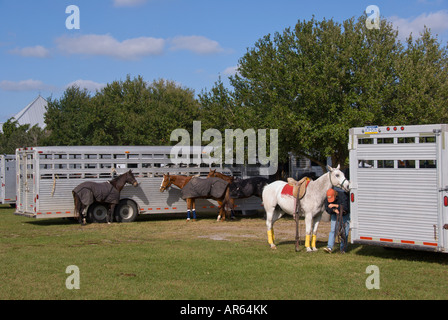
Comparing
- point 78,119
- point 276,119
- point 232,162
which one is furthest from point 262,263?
point 78,119

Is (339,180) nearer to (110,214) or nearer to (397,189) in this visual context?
(397,189)

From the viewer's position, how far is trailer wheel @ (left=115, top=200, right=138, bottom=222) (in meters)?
20.0

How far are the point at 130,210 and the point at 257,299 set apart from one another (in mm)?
13292

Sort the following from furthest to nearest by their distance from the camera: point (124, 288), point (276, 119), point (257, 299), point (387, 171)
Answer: point (276, 119), point (387, 171), point (124, 288), point (257, 299)

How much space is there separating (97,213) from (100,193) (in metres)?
1.20

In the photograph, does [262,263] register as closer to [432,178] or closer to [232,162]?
[432,178]

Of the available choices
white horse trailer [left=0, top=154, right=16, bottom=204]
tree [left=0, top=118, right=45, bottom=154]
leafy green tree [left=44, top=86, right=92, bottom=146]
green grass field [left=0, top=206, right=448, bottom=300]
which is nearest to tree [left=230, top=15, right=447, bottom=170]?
green grass field [left=0, top=206, right=448, bottom=300]

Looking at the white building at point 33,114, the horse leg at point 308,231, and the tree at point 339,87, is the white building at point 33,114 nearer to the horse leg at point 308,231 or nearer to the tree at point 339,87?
the tree at point 339,87

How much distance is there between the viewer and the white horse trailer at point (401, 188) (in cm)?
1030

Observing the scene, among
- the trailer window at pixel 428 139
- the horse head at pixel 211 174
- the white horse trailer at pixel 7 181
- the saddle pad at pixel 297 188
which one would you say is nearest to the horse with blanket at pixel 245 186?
the horse head at pixel 211 174

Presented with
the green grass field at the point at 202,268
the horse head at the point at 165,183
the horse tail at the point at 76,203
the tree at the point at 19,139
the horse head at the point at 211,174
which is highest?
the tree at the point at 19,139

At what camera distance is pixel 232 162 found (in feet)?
72.9

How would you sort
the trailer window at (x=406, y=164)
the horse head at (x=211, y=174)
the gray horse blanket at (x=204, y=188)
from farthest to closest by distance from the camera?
the horse head at (x=211, y=174), the gray horse blanket at (x=204, y=188), the trailer window at (x=406, y=164)

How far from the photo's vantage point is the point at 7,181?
1040 inches
